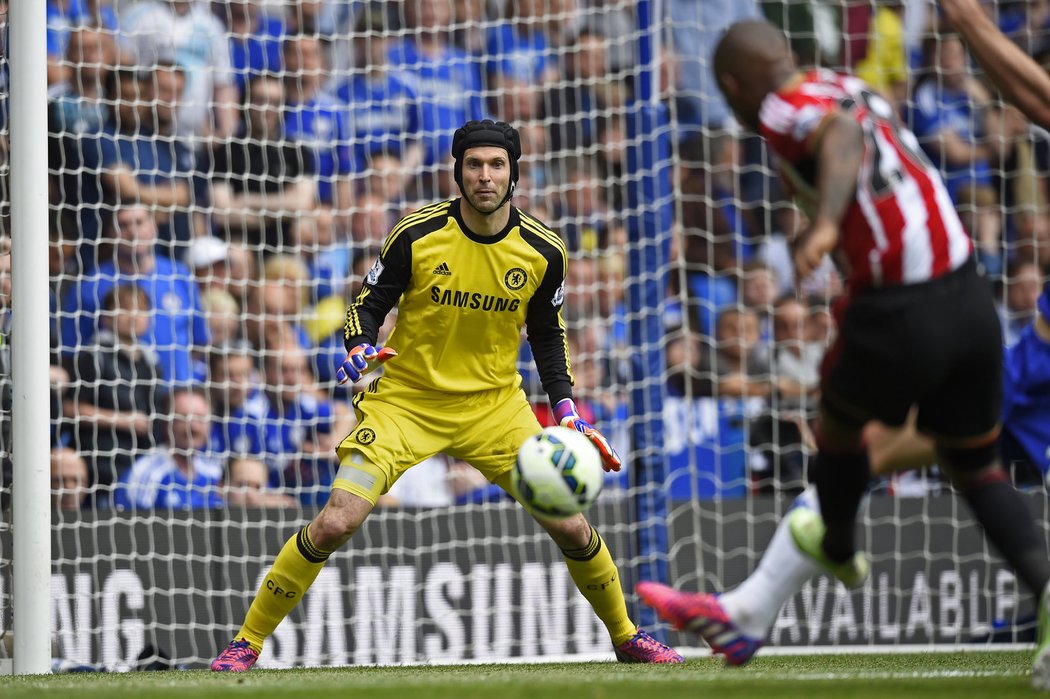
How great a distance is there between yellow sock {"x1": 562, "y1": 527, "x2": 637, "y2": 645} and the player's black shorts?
205 centimetres

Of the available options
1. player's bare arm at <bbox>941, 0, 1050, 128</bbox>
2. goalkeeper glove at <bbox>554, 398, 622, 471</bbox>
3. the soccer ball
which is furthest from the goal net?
player's bare arm at <bbox>941, 0, 1050, 128</bbox>

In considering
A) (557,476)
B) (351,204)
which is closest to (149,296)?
(351,204)

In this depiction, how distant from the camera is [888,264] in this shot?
3.74 meters

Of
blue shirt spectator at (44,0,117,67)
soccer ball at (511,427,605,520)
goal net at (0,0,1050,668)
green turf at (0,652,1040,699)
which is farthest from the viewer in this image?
blue shirt spectator at (44,0,117,67)

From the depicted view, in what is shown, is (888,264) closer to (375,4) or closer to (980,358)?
(980,358)

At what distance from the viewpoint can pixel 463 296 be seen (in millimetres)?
5734

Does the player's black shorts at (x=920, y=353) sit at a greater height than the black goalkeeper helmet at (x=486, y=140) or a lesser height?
lesser

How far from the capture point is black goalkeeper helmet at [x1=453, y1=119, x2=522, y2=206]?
18.6 ft

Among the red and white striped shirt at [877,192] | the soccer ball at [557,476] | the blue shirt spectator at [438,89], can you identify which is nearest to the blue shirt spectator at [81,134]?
the blue shirt spectator at [438,89]

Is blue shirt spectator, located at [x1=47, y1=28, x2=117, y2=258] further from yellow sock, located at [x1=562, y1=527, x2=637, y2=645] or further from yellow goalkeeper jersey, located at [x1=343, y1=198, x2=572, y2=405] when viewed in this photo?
yellow sock, located at [x1=562, y1=527, x2=637, y2=645]

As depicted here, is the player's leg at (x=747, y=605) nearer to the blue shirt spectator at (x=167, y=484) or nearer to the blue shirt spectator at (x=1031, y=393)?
the blue shirt spectator at (x=1031, y=393)

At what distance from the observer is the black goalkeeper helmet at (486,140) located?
18.6ft

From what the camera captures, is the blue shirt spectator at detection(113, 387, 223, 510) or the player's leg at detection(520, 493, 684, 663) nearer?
the player's leg at detection(520, 493, 684, 663)

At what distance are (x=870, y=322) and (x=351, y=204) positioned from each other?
5.36 m
